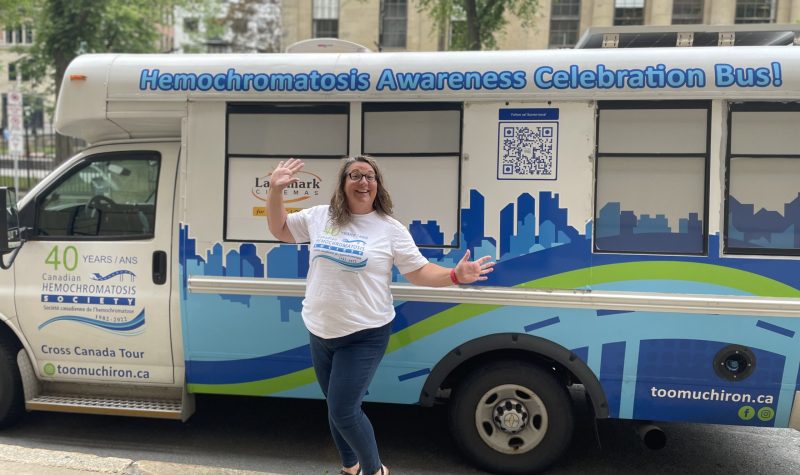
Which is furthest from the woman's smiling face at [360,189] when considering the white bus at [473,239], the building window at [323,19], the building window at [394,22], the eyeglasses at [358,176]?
the building window at [323,19]

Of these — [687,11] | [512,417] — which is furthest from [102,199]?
[687,11]

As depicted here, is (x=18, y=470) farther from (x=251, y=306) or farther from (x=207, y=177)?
(x=207, y=177)

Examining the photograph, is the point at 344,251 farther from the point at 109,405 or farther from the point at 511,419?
the point at 109,405

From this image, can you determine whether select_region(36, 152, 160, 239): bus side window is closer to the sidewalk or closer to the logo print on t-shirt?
the sidewalk

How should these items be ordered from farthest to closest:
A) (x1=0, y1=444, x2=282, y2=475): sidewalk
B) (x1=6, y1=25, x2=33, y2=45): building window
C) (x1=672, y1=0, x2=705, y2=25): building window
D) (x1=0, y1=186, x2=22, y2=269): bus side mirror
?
(x1=672, y1=0, x2=705, y2=25): building window < (x1=6, y1=25, x2=33, y2=45): building window < (x1=0, y1=186, x2=22, y2=269): bus side mirror < (x1=0, y1=444, x2=282, y2=475): sidewalk

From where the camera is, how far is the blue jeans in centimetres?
303

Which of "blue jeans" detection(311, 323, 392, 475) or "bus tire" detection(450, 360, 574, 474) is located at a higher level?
"blue jeans" detection(311, 323, 392, 475)

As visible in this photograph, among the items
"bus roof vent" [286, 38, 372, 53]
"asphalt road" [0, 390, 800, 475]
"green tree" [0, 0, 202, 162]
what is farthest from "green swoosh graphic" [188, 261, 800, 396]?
"green tree" [0, 0, 202, 162]

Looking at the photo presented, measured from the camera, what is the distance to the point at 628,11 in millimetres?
22047

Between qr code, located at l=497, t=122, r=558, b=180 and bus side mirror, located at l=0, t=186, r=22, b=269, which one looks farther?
bus side mirror, located at l=0, t=186, r=22, b=269

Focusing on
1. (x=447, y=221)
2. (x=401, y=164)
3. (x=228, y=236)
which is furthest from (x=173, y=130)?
(x=447, y=221)

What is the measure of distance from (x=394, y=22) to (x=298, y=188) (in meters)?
20.8

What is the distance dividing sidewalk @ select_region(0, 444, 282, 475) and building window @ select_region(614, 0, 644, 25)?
73.7 feet

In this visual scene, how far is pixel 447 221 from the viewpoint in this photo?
3.75 meters
